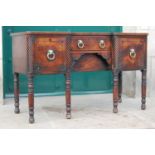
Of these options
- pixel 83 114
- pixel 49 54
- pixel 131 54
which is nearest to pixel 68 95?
pixel 83 114

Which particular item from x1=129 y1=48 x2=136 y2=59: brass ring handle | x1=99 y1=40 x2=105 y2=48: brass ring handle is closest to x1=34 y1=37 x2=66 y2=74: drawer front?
x1=99 y1=40 x2=105 y2=48: brass ring handle

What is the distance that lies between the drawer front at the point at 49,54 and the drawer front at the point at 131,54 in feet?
2.49

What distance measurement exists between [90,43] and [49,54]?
56 centimetres

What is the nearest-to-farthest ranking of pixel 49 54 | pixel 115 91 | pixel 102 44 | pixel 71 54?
pixel 49 54 < pixel 71 54 < pixel 102 44 < pixel 115 91

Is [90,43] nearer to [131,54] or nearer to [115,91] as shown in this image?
[131,54]

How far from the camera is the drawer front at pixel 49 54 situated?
4.16 m

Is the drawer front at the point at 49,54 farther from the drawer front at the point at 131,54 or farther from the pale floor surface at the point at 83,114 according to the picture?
the drawer front at the point at 131,54

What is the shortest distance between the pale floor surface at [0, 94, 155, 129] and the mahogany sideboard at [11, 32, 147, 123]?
0.51 feet

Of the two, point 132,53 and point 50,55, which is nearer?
point 50,55

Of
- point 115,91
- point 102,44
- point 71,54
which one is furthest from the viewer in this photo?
point 115,91

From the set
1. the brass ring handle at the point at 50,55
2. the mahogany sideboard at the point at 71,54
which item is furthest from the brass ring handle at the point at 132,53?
the brass ring handle at the point at 50,55

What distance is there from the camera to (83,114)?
4762 mm
